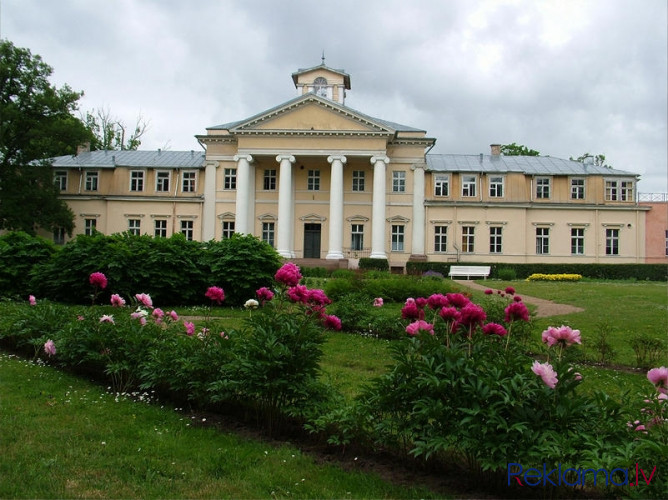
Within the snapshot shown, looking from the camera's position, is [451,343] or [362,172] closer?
[451,343]

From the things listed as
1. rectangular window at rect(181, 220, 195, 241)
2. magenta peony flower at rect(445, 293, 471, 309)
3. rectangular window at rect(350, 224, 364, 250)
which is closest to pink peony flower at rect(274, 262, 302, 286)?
magenta peony flower at rect(445, 293, 471, 309)

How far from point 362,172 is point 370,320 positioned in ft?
89.5

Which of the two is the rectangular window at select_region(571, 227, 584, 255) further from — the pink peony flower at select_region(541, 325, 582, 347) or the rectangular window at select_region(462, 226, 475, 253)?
the pink peony flower at select_region(541, 325, 582, 347)

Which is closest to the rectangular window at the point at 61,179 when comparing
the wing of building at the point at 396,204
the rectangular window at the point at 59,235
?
the wing of building at the point at 396,204

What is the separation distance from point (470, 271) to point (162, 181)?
22463mm

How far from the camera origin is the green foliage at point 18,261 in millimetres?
14438

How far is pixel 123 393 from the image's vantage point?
593 centimetres

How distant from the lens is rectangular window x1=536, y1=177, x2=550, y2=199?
1471 inches

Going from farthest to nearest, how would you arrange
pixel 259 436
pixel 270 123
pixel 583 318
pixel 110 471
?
pixel 270 123 < pixel 583 318 < pixel 259 436 < pixel 110 471

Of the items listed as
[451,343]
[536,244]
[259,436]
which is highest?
[536,244]

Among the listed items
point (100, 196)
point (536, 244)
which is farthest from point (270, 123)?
point (536, 244)

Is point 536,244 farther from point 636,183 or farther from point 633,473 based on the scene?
point 633,473

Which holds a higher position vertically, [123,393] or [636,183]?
[636,183]

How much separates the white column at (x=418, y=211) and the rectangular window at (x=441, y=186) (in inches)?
45.3
